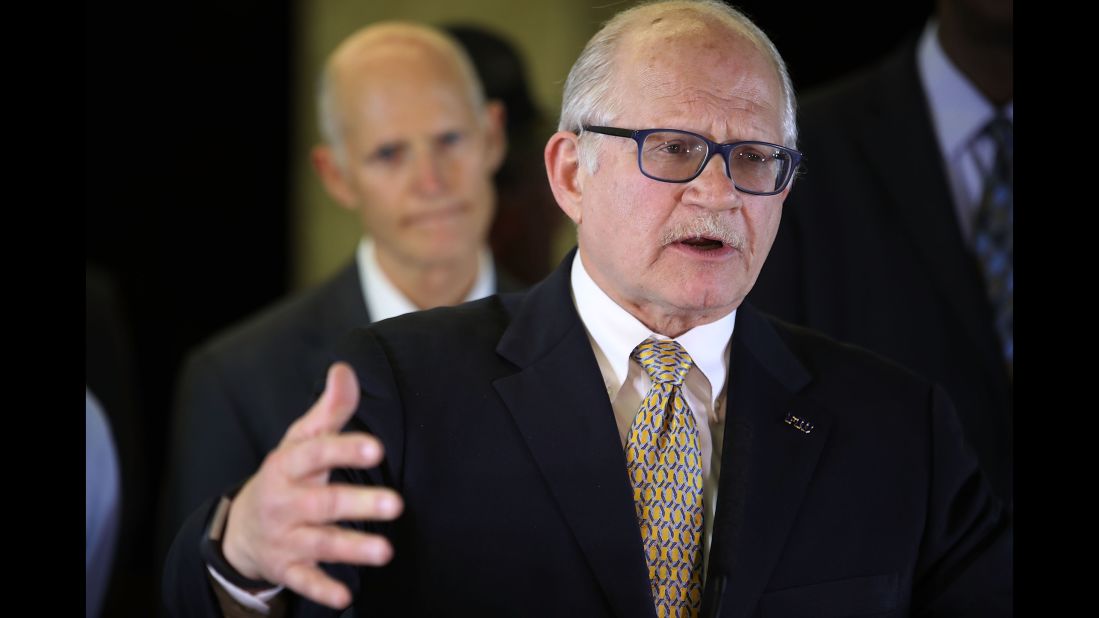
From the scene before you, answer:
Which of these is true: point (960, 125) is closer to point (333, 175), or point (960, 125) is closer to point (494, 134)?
point (494, 134)

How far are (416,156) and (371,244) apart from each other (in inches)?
8.4

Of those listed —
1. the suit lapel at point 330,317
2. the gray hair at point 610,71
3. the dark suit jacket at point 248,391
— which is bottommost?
the dark suit jacket at point 248,391

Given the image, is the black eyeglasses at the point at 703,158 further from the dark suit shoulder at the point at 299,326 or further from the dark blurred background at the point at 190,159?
the dark blurred background at the point at 190,159

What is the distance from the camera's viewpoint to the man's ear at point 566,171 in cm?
191

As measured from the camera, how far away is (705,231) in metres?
1.76

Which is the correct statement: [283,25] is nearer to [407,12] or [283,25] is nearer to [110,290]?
[407,12]

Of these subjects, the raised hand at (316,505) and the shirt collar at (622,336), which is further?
the shirt collar at (622,336)

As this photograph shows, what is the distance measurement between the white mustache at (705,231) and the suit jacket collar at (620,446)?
0.66ft

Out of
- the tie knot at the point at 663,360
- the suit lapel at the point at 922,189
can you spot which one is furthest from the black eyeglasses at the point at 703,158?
the suit lapel at the point at 922,189

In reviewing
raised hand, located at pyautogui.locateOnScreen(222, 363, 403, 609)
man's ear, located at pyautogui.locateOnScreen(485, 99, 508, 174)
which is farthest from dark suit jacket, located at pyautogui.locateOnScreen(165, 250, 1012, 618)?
man's ear, located at pyautogui.locateOnScreen(485, 99, 508, 174)

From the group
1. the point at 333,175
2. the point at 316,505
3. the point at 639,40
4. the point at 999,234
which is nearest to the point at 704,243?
the point at 639,40

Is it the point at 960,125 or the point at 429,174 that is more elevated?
the point at 960,125

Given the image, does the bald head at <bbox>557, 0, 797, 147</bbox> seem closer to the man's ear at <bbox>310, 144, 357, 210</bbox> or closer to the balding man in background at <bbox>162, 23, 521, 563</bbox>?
Result: the balding man in background at <bbox>162, 23, 521, 563</bbox>

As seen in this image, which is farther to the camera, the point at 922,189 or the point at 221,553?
the point at 922,189
